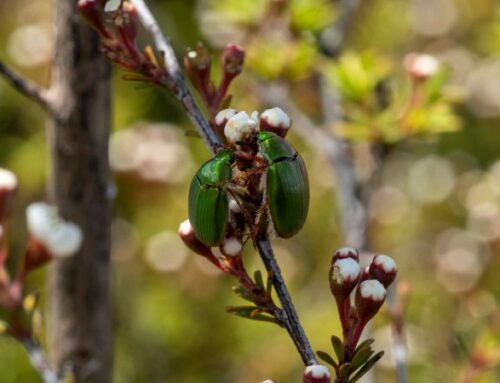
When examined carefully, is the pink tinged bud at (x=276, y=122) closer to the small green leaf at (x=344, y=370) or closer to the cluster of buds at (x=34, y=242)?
the small green leaf at (x=344, y=370)

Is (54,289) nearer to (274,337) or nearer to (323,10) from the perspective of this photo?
(323,10)

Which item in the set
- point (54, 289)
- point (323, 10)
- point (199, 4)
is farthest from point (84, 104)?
point (199, 4)

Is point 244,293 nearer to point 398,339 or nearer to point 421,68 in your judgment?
point 398,339

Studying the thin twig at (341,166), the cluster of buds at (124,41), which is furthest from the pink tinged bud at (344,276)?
the thin twig at (341,166)

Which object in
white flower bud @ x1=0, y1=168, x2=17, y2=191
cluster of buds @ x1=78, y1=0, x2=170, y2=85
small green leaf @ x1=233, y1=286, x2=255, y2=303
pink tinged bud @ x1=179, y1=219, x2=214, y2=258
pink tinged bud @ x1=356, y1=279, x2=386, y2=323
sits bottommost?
small green leaf @ x1=233, y1=286, x2=255, y2=303

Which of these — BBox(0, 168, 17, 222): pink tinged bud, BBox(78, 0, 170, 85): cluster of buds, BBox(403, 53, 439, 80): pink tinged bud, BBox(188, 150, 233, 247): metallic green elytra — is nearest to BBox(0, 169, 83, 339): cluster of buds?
BBox(0, 168, 17, 222): pink tinged bud

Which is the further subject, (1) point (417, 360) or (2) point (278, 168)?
(1) point (417, 360)

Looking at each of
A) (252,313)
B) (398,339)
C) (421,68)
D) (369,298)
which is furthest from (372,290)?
(421,68)

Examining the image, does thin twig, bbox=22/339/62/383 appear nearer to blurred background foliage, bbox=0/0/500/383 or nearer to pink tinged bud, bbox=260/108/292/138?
pink tinged bud, bbox=260/108/292/138
